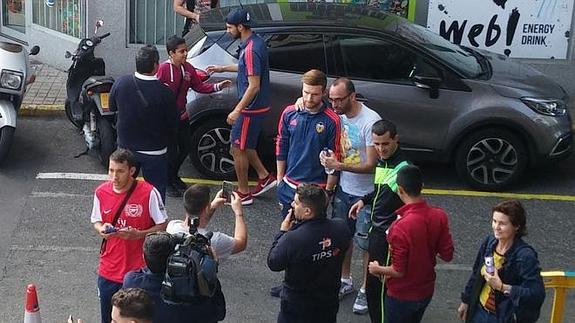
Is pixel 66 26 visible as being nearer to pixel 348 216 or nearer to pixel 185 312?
pixel 348 216

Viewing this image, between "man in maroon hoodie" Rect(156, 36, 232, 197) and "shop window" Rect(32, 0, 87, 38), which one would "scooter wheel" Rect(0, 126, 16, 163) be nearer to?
"man in maroon hoodie" Rect(156, 36, 232, 197)

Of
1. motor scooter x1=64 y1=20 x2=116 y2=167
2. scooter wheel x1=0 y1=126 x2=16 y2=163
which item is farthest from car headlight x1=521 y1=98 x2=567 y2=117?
scooter wheel x1=0 y1=126 x2=16 y2=163

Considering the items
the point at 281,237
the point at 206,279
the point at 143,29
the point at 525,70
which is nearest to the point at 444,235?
the point at 281,237

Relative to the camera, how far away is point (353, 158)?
23.9 ft

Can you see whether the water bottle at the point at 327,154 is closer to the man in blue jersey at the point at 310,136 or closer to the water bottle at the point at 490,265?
the man in blue jersey at the point at 310,136

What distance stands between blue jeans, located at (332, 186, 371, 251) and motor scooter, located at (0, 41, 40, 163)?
4080 mm

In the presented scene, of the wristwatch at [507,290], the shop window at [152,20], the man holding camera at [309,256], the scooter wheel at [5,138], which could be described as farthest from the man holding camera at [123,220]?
the shop window at [152,20]

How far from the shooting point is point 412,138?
10.0 metres

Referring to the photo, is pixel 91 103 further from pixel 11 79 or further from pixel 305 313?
pixel 305 313

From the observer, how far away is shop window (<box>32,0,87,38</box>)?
1382 centimetres

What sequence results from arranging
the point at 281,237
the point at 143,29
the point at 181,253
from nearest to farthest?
the point at 181,253, the point at 281,237, the point at 143,29

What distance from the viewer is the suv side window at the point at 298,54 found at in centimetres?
999

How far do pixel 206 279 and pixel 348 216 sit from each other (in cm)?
231

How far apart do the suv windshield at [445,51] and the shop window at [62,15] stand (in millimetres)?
5215
